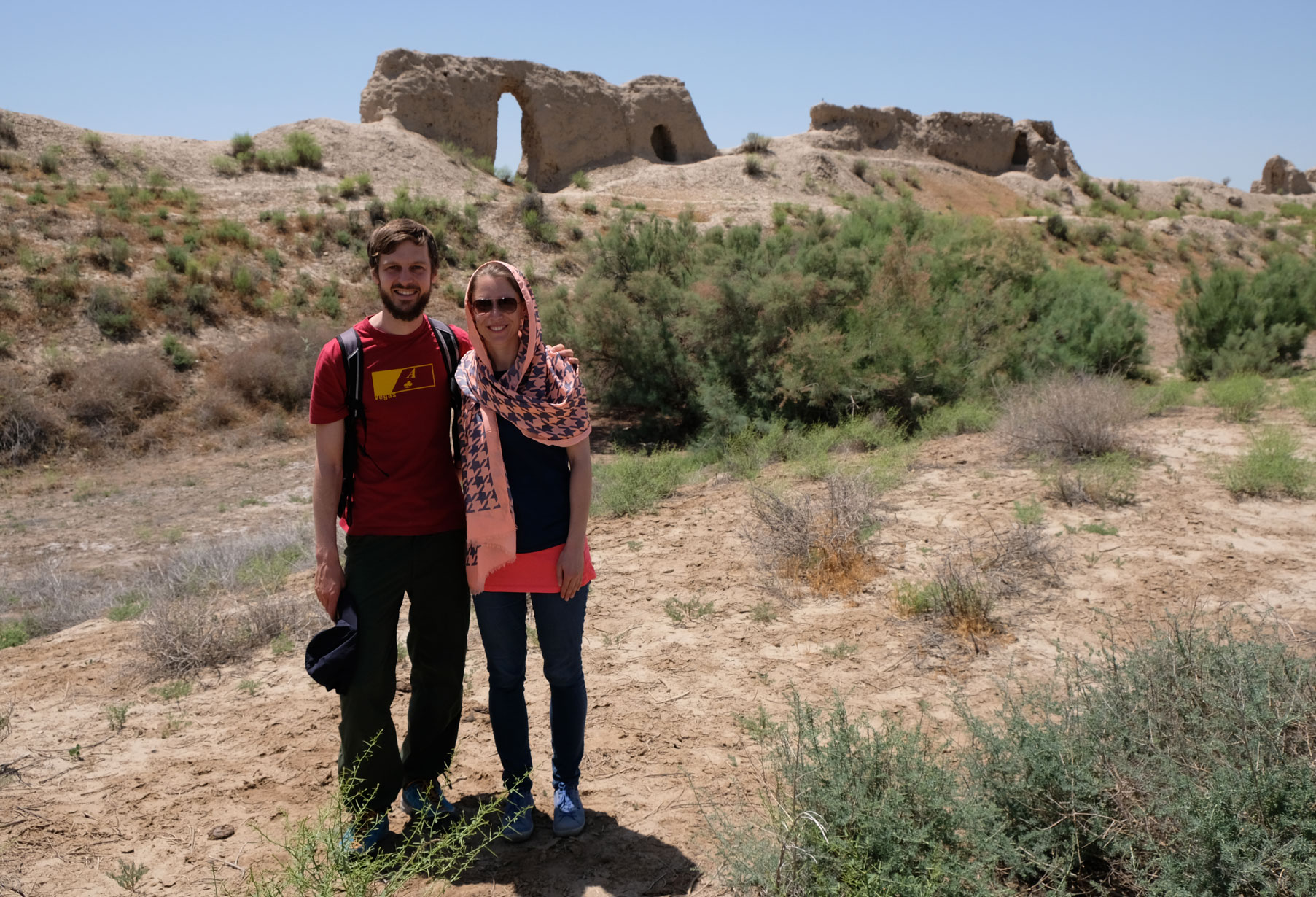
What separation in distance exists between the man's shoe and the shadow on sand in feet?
1.04

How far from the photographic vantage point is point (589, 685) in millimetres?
4449

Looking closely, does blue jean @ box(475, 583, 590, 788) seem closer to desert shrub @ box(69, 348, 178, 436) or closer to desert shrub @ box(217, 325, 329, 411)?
desert shrub @ box(69, 348, 178, 436)

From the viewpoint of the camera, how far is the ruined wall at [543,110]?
27328mm

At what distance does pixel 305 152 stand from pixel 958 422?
2027 centimetres

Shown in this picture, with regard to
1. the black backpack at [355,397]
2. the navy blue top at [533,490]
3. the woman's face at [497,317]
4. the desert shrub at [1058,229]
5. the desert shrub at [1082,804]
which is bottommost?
the desert shrub at [1082,804]

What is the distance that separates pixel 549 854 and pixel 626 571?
10.6 feet

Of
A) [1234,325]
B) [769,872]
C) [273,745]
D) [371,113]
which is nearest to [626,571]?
[273,745]

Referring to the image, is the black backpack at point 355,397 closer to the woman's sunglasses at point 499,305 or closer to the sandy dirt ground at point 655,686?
the woman's sunglasses at point 499,305

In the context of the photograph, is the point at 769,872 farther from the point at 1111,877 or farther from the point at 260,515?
the point at 260,515

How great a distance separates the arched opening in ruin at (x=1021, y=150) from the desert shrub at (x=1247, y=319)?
28972mm

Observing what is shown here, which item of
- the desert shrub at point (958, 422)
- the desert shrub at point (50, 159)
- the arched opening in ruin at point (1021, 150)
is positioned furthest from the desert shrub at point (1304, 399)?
the arched opening in ruin at point (1021, 150)

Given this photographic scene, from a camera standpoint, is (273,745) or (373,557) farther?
(273,745)

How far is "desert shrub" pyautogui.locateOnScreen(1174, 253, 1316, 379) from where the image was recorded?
1283 cm

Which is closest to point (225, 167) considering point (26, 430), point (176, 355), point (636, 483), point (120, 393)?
point (176, 355)
